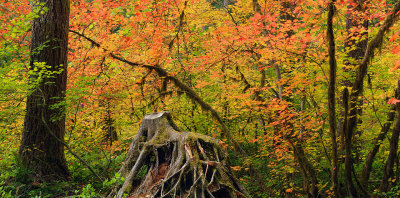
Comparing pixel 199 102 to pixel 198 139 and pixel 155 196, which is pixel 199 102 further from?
pixel 155 196

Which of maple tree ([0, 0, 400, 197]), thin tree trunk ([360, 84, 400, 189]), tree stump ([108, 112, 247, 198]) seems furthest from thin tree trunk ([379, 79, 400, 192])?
tree stump ([108, 112, 247, 198])

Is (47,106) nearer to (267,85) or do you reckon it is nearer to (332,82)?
(332,82)

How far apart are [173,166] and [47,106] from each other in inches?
141

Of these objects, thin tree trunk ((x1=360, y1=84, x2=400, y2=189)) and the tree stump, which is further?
thin tree trunk ((x1=360, y1=84, x2=400, y2=189))

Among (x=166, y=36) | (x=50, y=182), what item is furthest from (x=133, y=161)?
(x=166, y=36)

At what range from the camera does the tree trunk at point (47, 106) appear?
5.89 m

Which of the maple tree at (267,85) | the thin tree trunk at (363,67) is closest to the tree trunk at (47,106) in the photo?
the maple tree at (267,85)

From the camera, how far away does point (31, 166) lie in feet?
19.1

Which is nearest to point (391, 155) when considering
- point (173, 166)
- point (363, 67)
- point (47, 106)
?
point (363, 67)

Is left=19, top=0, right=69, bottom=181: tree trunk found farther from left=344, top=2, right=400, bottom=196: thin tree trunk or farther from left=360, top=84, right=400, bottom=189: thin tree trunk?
left=360, top=84, right=400, bottom=189: thin tree trunk

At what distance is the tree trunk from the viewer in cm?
589

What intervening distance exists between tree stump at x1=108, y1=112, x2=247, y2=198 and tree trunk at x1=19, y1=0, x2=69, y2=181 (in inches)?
90.1

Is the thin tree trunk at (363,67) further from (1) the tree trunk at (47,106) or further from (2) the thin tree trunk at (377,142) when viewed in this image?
(1) the tree trunk at (47,106)

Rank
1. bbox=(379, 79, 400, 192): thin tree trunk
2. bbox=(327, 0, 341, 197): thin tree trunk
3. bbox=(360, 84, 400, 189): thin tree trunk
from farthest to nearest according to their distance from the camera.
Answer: bbox=(360, 84, 400, 189): thin tree trunk < bbox=(379, 79, 400, 192): thin tree trunk < bbox=(327, 0, 341, 197): thin tree trunk
